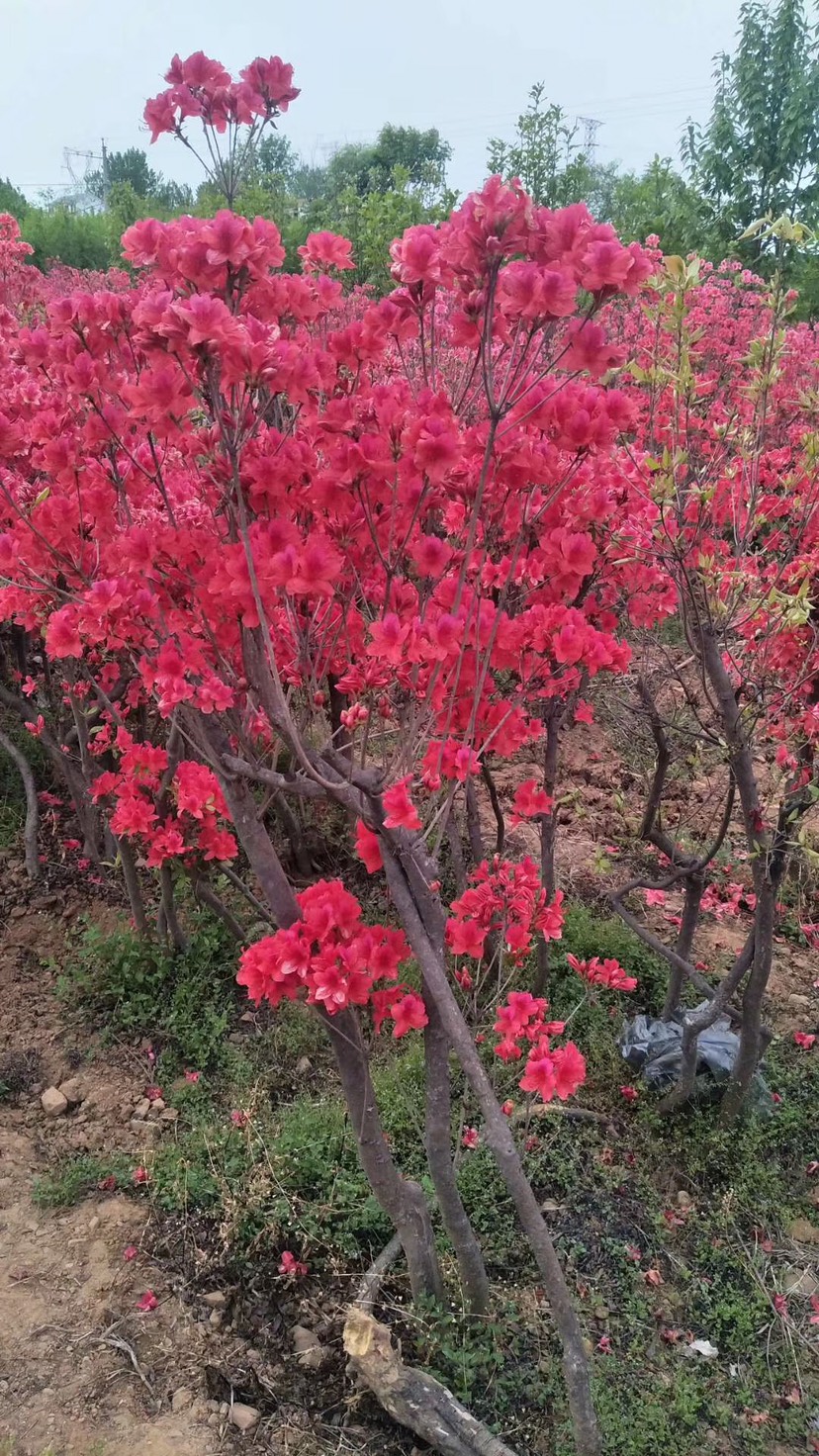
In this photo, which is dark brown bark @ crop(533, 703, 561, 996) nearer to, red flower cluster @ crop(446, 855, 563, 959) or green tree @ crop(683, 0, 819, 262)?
red flower cluster @ crop(446, 855, 563, 959)

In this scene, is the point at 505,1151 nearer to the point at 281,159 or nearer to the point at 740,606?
the point at 740,606

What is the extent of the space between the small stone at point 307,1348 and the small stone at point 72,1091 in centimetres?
113

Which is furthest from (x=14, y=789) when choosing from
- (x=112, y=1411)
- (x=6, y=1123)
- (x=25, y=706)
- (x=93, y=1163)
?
(x=112, y=1411)

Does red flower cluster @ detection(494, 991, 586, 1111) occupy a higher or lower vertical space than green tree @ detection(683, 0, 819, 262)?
lower

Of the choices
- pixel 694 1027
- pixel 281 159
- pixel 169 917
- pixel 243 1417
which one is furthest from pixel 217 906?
pixel 281 159

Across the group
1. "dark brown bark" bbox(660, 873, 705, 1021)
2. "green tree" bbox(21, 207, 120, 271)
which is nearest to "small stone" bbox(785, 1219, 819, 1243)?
"dark brown bark" bbox(660, 873, 705, 1021)

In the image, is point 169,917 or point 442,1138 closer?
point 442,1138

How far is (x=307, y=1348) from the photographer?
2.13m

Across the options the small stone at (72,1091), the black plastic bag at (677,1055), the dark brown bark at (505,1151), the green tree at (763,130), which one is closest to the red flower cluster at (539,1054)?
the dark brown bark at (505,1151)

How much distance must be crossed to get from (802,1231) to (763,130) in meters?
11.9

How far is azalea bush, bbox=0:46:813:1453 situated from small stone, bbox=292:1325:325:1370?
0.95 ft

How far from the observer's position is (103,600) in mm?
1592

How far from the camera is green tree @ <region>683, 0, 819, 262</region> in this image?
32.9 feet

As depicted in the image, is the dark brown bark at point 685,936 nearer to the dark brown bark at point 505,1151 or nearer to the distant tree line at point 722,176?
the dark brown bark at point 505,1151
